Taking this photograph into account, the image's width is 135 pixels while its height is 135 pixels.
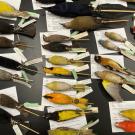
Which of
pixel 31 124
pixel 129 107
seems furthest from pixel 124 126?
pixel 31 124

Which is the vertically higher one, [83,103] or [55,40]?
[55,40]

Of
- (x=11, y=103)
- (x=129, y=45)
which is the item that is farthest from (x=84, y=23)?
(x=11, y=103)

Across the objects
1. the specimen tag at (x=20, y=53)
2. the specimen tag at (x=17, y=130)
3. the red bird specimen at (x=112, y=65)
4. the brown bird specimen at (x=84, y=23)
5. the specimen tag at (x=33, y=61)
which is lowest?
the specimen tag at (x=17, y=130)

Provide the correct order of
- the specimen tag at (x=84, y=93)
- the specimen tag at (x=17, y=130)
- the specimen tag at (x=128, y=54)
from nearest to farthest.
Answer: the specimen tag at (x=17, y=130) → the specimen tag at (x=84, y=93) → the specimen tag at (x=128, y=54)

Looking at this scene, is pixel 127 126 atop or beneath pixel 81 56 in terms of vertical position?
beneath

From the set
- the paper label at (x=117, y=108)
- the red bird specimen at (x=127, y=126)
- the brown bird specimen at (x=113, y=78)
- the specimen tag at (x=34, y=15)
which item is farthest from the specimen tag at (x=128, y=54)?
the specimen tag at (x=34, y=15)

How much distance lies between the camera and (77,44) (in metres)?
1.94

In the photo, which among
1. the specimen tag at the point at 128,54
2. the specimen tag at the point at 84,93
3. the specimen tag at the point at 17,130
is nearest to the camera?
the specimen tag at the point at 17,130

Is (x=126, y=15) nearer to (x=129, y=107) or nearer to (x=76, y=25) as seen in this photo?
(x=76, y=25)

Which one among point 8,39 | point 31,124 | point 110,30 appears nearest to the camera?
point 31,124

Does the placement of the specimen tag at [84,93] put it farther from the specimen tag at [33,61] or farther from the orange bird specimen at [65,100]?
the specimen tag at [33,61]

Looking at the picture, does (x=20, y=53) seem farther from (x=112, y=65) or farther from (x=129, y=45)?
(x=129, y=45)

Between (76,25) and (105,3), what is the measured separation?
0.27 m

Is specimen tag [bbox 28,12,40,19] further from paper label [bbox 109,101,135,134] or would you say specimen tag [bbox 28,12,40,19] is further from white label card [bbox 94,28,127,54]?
paper label [bbox 109,101,135,134]
